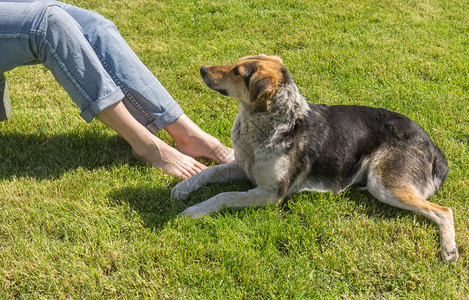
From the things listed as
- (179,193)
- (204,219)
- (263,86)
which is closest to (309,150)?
(263,86)

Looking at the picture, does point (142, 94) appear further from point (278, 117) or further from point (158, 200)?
point (278, 117)

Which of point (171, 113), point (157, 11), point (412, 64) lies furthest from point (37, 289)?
point (157, 11)

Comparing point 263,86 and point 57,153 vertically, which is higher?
point 263,86

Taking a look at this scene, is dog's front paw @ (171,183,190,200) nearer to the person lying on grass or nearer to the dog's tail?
the person lying on grass

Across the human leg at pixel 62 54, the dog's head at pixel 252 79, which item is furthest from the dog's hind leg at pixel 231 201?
the human leg at pixel 62 54

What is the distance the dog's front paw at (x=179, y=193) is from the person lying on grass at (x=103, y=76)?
298mm

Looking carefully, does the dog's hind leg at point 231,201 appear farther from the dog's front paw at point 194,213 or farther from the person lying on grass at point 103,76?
the person lying on grass at point 103,76

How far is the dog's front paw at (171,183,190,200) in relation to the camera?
3.59m

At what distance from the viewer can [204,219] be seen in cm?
328

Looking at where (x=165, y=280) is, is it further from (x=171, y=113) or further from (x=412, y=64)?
(x=412, y=64)

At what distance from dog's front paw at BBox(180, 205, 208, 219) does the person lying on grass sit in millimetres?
614

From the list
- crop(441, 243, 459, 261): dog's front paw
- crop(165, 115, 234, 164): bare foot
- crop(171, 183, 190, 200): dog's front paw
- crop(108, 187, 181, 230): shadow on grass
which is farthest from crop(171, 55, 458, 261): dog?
crop(165, 115, 234, 164): bare foot

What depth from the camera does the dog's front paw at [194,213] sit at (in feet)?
10.9

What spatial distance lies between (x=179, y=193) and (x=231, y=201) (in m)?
0.51
